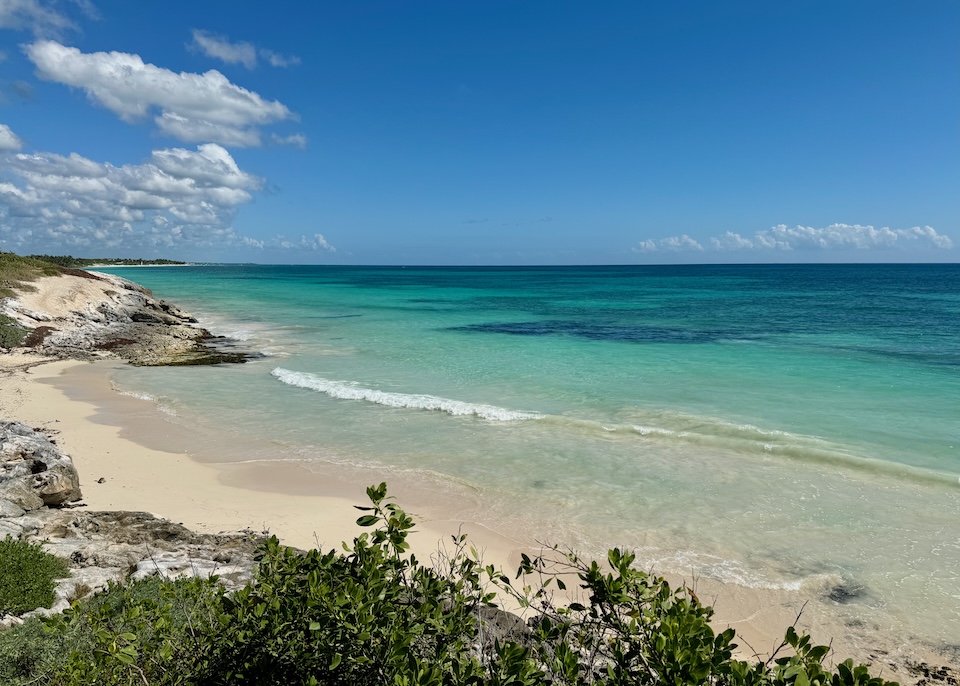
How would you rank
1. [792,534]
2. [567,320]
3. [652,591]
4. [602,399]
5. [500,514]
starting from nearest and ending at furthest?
[652,591] < [792,534] < [500,514] < [602,399] < [567,320]

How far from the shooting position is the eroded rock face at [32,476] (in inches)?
302

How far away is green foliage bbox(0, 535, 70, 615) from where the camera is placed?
16.3 feet

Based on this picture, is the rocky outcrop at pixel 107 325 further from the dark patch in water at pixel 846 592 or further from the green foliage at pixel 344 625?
the dark patch in water at pixel 846 592

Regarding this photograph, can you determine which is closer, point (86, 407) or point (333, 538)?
point (333, 538)

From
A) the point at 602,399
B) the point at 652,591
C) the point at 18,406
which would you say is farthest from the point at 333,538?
the point at 18,406

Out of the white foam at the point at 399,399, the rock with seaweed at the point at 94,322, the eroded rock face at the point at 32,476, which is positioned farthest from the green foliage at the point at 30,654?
the rock with seaweed at the point at 94,322

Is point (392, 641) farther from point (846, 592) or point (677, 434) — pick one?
point (677, 434)

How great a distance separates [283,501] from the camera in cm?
937

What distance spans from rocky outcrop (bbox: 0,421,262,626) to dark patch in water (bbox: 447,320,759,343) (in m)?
23.5

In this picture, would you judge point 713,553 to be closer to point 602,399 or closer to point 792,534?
point 792,534

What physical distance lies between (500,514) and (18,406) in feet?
46.8

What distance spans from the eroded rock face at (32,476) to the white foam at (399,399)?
26.4ft

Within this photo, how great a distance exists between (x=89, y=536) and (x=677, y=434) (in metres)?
11.3

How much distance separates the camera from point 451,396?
653 inches
